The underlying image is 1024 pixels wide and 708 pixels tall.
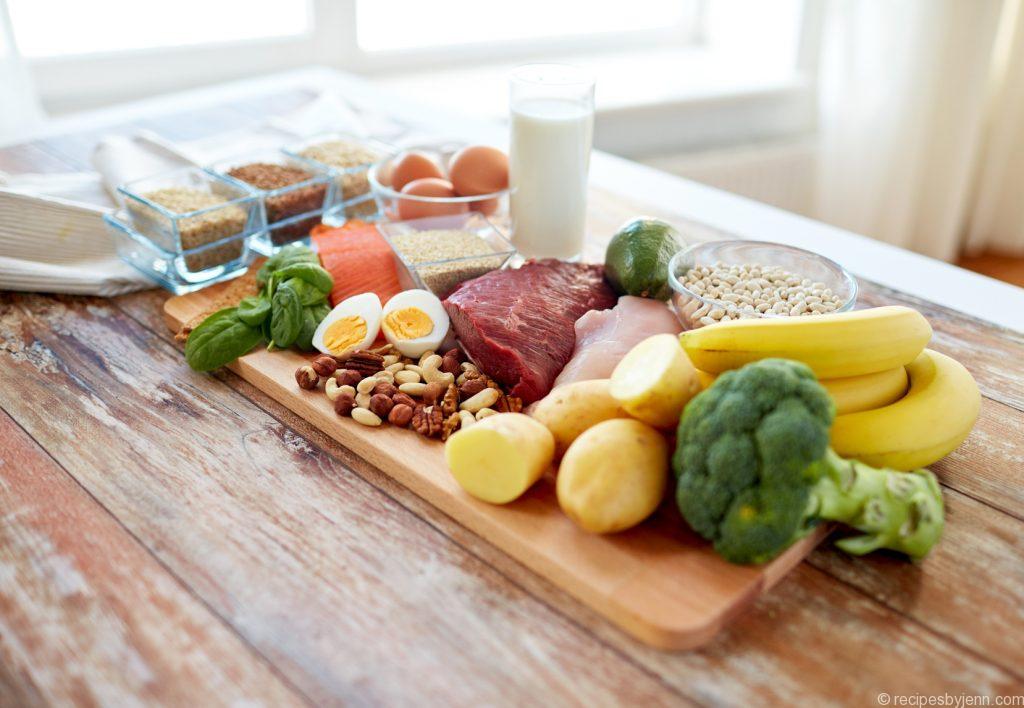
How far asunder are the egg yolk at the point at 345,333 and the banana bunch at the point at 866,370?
445 millimetres

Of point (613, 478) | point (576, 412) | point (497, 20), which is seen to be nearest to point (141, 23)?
point (497, 20)

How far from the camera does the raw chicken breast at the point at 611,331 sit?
1086 mm

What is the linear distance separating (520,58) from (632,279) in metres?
2.19

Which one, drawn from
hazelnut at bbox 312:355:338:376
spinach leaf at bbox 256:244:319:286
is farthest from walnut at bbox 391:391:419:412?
spinach leaf at bbox 256:244:319:286

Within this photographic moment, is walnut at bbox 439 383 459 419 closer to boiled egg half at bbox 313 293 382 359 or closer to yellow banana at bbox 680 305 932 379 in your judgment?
boiled egg half at bbox 313 293 382 359

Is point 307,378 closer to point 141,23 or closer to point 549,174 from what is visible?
point 549,174

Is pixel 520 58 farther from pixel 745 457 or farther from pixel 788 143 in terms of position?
pixel 745 457

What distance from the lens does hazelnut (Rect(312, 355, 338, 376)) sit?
3.74 ft

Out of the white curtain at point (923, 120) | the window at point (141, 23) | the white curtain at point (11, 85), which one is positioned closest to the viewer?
the white curtain at point (11, 85)

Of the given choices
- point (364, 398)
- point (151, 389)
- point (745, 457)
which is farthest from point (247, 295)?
point (745, 457)

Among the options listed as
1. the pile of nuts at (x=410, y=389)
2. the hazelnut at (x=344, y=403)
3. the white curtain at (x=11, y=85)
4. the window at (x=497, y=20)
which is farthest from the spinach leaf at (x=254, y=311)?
the window at (x=497, y=20)

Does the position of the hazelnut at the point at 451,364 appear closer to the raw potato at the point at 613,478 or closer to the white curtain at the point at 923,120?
the raw potato at the point at 613,478

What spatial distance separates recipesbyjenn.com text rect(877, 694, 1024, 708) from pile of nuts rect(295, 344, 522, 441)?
1.64ft

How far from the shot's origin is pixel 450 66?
311cm
